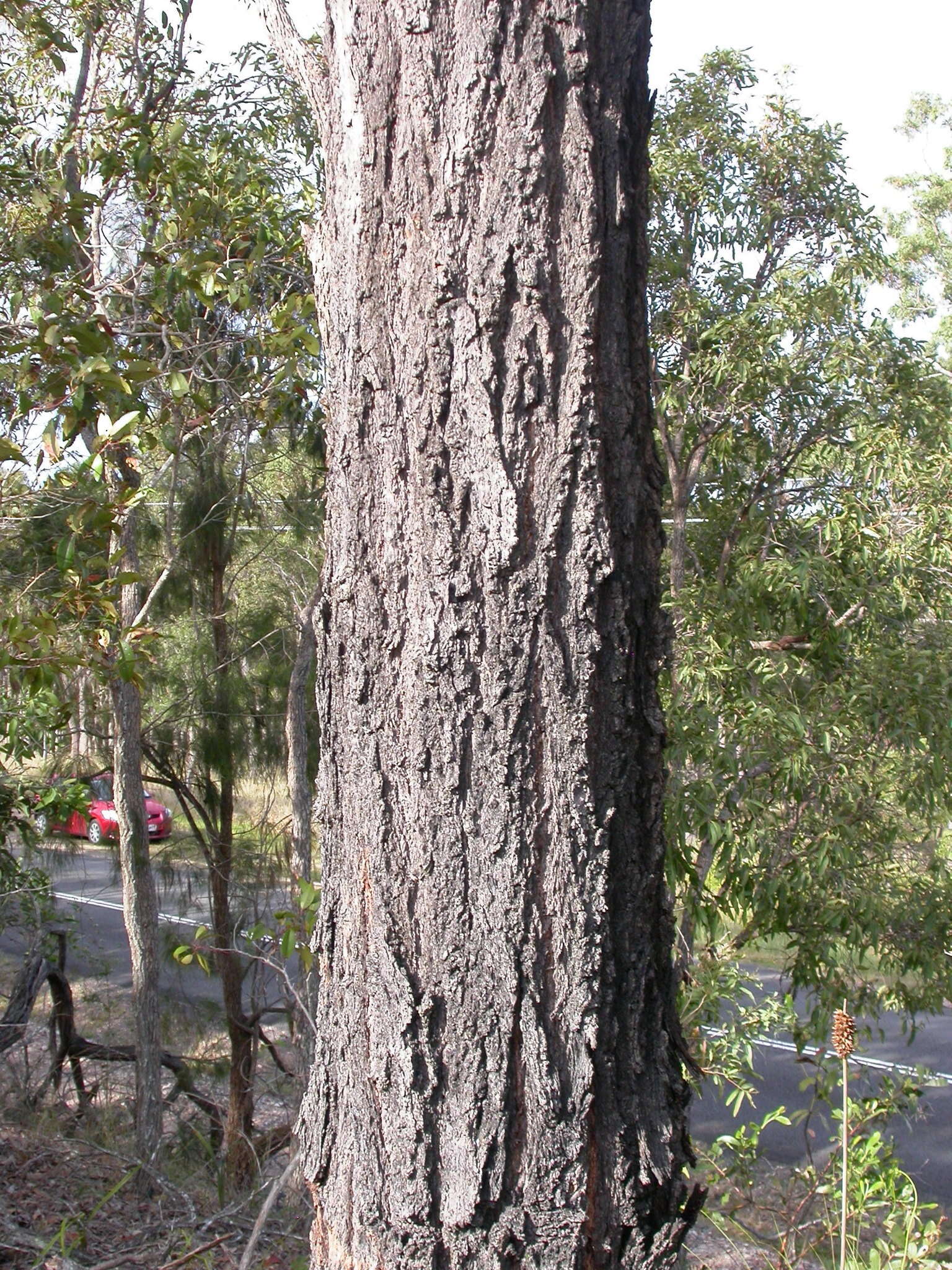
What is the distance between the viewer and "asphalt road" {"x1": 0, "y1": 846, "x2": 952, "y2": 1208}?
7.29 metres

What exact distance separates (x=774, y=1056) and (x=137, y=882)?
5.65 metres

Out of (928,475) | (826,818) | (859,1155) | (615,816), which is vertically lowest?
(859,1155)

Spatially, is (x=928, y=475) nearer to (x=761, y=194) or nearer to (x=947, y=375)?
(x=947, y=375)

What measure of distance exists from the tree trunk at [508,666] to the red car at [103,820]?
6.72m

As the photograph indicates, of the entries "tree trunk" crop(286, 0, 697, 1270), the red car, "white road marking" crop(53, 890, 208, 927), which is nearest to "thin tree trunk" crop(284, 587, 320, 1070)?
the red car

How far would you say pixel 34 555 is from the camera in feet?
22.2

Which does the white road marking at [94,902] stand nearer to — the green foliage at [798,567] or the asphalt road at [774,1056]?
the asphalt road at [774,1056]

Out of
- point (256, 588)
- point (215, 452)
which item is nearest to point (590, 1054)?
point (215, 452)

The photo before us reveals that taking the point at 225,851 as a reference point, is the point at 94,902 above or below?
below

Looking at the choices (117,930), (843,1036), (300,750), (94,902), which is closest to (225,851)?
(300,750)

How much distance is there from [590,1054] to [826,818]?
3.61 metres

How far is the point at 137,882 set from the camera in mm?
7152

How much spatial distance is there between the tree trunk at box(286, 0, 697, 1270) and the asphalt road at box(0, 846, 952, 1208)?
5224 millimetres

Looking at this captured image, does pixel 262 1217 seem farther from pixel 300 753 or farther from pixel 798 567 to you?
pixel 300 753
